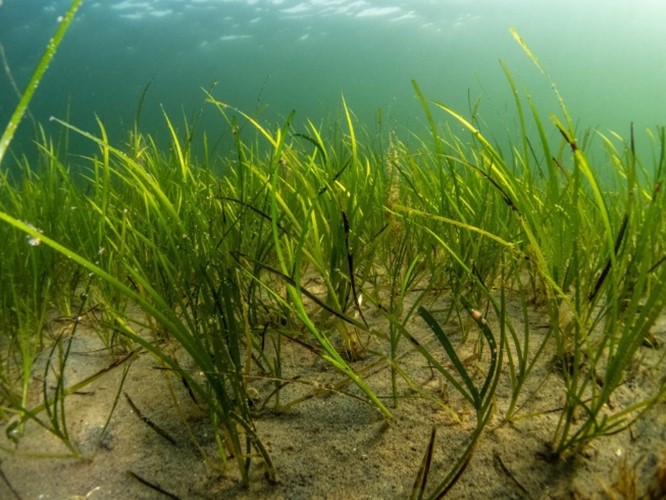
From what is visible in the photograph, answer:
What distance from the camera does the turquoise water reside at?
2680cm

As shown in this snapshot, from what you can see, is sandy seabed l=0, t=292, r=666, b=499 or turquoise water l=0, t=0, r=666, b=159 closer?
sandy seabed l=0, t=292, r=666, b=499

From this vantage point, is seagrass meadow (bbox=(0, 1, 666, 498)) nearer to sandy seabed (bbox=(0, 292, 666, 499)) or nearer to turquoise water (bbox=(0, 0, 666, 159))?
sandy seabed (bbox=(0, 292, 666, 499))

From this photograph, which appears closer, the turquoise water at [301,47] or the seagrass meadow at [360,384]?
the seagrass meadow at [360,384]

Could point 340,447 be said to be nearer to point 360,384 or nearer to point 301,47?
point 360,384

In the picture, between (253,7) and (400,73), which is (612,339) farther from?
(400,73)

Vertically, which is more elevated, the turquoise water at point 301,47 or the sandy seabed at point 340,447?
the turquoise water at point 301,47

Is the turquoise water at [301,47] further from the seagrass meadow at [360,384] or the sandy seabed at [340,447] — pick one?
the sandy seabed at [340,447]

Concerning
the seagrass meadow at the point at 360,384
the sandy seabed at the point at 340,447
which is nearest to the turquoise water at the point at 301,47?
the seagrass meadow at the point at 360,384

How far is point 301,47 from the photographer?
36406 millimetres

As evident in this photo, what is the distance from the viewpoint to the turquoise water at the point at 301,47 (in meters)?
26.8

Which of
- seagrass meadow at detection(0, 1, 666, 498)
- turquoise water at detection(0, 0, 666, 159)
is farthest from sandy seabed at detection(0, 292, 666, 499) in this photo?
turquoise water at detection(0, 0, 666, 159)

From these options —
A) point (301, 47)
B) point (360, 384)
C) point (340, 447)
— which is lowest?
point (340, 447)

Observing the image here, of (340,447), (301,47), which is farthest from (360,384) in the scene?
(301,47)

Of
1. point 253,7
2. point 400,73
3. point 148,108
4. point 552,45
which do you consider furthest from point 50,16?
point 552,45
